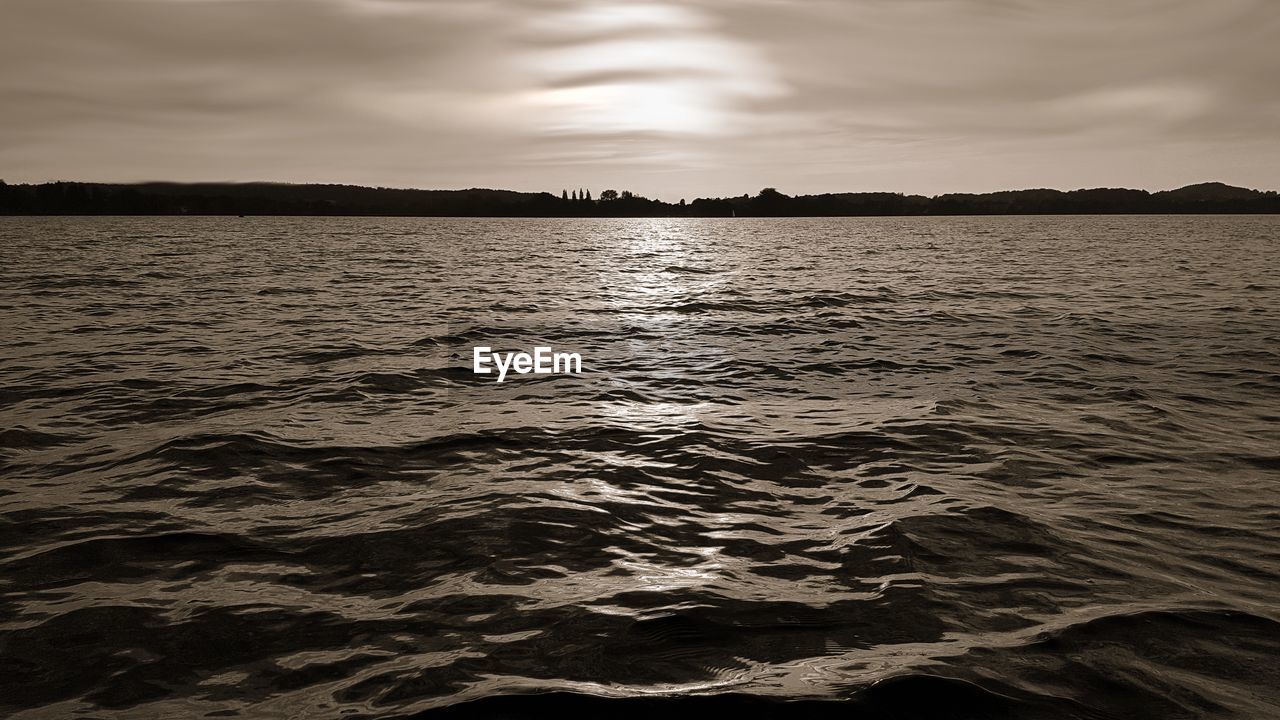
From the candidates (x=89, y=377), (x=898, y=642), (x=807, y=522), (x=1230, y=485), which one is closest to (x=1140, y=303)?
(x=1230, y=485)

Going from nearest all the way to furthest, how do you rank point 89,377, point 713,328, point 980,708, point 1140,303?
point 980,708 < point 89,377 < point 713,328 < point 1140,303

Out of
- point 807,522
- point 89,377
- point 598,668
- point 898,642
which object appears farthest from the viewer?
point 89,377

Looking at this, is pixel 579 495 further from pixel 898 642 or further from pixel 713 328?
pixel 713 328

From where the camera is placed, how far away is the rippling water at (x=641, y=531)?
5.77 metres

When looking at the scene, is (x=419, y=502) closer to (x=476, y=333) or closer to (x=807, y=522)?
(x=807, y=522)

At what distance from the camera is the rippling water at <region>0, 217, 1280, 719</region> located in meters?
5.77

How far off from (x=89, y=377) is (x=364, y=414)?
7811mm

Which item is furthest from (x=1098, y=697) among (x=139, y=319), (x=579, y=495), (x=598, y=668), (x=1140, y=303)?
(x=1140, y=303)

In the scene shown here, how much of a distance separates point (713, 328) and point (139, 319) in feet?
67.7

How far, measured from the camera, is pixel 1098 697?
5520 mm

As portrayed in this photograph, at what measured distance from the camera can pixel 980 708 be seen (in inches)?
212

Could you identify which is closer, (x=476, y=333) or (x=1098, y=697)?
(x=1098, y=697)

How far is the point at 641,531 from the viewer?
29.2 ft

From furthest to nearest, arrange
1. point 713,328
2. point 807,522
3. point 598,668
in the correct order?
1. point 713,328
2. point 807,522
3. point 598,668
